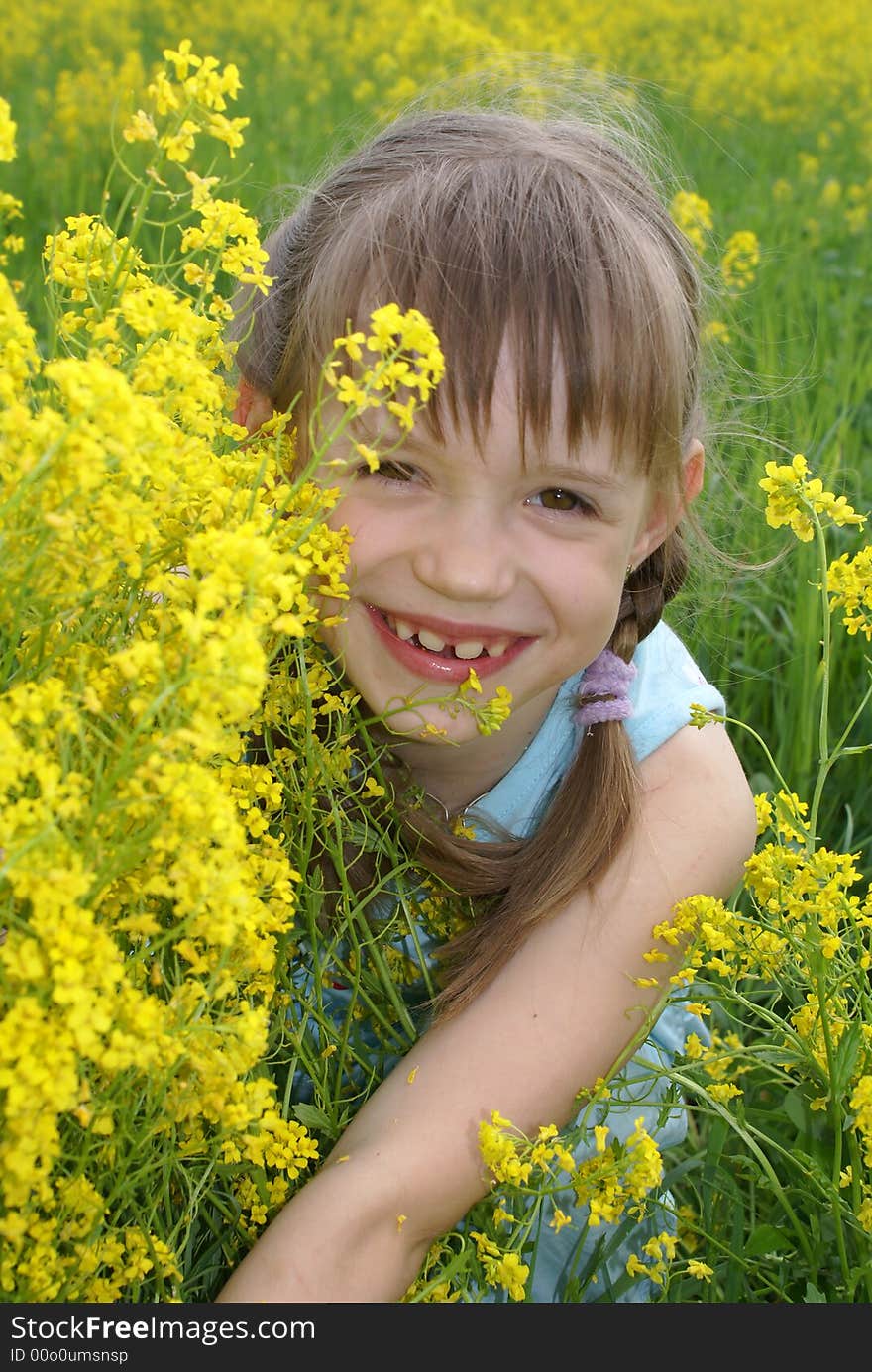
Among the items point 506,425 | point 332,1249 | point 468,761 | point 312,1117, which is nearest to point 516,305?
point 506,425

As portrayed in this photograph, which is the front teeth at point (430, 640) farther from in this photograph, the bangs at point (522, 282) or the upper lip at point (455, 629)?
the bangs at point (522, 282)

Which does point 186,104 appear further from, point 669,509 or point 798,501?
point 669,509

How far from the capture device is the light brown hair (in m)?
1.75

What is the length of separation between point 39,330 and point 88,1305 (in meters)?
2.85

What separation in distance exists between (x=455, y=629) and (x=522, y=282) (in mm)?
443

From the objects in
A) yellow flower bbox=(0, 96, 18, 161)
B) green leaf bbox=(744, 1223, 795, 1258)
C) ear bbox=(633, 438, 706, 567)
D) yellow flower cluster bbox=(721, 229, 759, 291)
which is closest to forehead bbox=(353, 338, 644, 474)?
ear bbox=(633, 438, 706, 567)

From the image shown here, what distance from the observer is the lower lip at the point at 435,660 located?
1912mm

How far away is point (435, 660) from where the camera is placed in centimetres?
192

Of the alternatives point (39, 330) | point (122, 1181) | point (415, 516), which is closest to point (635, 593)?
point (415, 516)

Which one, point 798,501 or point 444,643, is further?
point 444,643

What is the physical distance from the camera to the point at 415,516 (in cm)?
178

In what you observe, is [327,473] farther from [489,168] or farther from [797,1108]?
[797,1108]

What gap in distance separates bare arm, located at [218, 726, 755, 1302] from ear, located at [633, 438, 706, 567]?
1.03ft

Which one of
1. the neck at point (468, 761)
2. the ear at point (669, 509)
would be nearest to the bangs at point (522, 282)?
the ear at point (669, 509)
